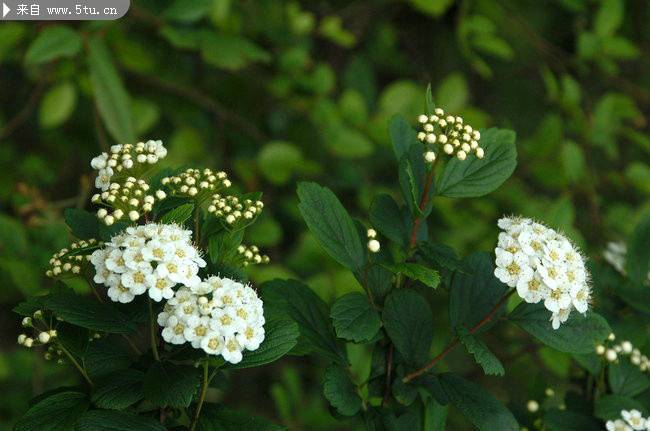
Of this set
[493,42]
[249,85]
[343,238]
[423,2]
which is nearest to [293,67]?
[249,85]

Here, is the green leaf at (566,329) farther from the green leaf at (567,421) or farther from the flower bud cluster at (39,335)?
the flower bud cluster at (39,335)

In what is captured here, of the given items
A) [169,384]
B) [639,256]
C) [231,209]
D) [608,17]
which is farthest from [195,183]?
[608,17]

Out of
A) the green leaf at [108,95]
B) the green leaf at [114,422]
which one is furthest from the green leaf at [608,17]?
the green leaf at [114,422]

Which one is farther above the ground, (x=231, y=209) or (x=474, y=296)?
(x=231, y=209)

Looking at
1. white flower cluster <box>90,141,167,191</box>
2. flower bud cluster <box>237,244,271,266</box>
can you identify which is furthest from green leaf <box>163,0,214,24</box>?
flower bud cluster <box>237,244,271,266</box>

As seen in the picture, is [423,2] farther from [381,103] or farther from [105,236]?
[105,236]

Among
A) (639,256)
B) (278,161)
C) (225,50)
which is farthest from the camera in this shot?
(278,161)

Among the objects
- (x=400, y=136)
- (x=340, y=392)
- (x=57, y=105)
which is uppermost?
(x=400, y=136)

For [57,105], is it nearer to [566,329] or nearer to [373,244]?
[373,244]
